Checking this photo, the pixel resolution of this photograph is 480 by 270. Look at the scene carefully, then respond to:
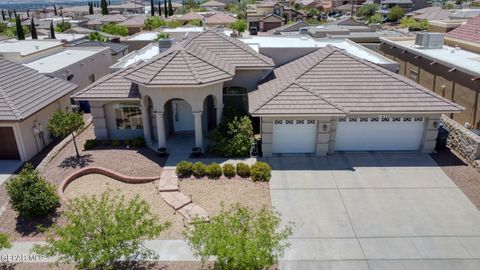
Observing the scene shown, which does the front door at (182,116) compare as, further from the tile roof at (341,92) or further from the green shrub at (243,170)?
the green shrub at (243,170)

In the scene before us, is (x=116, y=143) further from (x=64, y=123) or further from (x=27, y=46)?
(x=27, y=46)

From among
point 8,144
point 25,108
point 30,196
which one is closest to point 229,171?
point 30,196

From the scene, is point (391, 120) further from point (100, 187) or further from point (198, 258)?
point (100, 187)

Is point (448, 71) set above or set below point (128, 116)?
above

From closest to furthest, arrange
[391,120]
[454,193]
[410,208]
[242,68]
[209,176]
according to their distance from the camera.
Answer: [410,208], [454,193], [209,176], [391,120], [242,68]

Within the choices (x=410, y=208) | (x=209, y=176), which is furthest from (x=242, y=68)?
(x=410, y=208)
